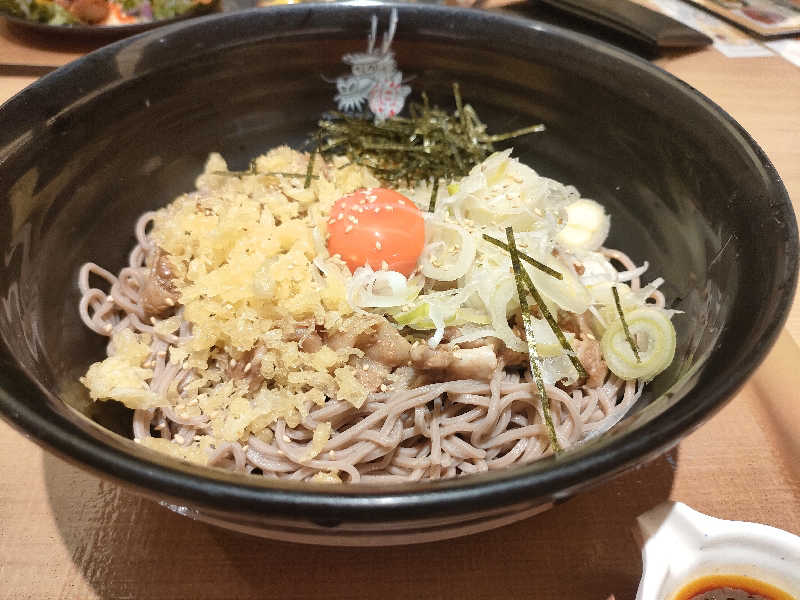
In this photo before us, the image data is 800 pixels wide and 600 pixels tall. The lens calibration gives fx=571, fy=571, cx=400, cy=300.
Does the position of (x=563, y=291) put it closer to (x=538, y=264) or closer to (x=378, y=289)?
(x=538, y=264)

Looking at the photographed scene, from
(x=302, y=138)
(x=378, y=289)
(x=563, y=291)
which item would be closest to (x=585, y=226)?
(x=563, y=291)

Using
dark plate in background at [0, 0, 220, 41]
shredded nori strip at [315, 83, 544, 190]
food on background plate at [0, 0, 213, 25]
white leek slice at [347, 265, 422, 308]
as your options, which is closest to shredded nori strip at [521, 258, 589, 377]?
white leek slice at [347, 265, 422, 308]

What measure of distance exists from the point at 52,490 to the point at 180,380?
0.42 metres

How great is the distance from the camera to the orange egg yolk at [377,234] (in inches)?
71.6

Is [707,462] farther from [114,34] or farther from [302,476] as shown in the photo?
[114,34]

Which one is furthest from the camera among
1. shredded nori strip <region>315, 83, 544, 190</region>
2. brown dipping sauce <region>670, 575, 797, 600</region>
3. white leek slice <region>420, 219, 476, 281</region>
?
shredded nori strip <region>315, 83, 544, 190</region>

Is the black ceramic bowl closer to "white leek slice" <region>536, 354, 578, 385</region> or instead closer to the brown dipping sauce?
"white leek slice" <region>536, 354, 578, 385</region>

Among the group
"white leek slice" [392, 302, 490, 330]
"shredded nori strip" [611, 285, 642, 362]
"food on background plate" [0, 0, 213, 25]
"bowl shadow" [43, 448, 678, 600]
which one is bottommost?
"bowl shadow" [43, 448, 678, 600]

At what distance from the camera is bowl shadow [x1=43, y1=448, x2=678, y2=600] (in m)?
1.32

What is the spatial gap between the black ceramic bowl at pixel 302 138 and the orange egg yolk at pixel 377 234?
670mm

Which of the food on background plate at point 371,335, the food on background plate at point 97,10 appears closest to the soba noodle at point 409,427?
the food on background plate at point 371,335

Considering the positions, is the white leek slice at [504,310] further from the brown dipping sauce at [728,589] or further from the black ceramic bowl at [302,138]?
the brown dipping sauce at [728,589]

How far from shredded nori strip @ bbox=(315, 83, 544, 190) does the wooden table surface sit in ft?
4.19

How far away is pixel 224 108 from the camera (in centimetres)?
217
